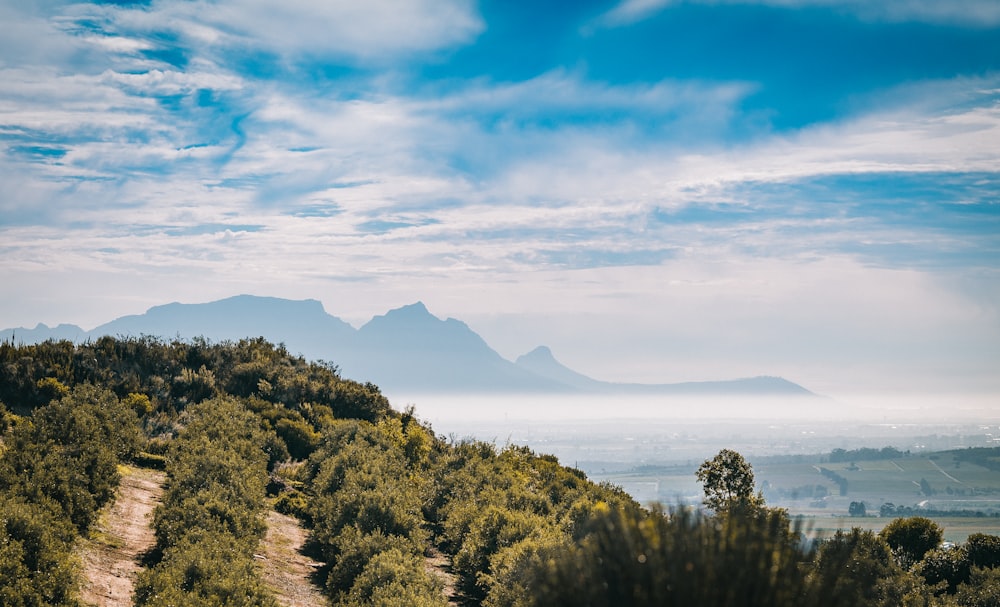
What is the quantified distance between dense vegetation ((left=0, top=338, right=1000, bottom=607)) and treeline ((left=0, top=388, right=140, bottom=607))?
0.24 ft

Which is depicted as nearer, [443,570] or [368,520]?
[368,520]

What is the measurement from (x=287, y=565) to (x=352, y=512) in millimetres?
3367

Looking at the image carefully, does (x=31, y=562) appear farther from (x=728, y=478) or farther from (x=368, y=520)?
(x=728, y=478)

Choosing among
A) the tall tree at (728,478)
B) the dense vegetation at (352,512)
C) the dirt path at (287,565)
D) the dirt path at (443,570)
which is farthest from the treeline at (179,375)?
the tall tree at (728,478)

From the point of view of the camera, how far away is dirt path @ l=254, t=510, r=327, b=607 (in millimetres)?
25125

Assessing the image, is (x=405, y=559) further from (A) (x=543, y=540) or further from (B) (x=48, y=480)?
(B) (x=48, y=480)

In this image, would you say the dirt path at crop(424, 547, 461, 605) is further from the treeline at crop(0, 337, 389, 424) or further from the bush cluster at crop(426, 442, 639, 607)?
the treeline at crop(0, 337, 389, 424)

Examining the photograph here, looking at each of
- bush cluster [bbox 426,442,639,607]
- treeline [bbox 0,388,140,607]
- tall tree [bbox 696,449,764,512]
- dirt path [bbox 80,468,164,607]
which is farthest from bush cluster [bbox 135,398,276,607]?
tall tree [bbox 696,449,764,512]

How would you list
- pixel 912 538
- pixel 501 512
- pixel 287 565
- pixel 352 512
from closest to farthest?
pixel 287 565 → pixel 352 512 → pixel 501 512 → pixel 912 538

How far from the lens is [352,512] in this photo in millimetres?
30109

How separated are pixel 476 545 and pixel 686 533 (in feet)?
81.3

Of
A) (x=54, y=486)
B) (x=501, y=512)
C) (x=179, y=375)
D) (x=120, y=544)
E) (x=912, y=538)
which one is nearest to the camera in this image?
(x=54, y=486)

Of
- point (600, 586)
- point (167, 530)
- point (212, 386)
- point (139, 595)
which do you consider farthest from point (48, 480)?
point (212, 386)

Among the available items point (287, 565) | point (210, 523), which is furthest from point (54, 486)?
point (287, 565)
